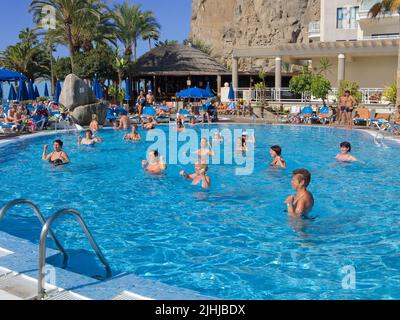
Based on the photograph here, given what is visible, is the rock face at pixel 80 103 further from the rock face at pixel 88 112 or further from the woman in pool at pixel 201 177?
the woman in pool at pixel 201 177

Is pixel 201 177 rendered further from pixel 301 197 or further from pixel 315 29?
pixel 315 29

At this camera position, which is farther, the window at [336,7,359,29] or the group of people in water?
the window at [336,7,359,29]

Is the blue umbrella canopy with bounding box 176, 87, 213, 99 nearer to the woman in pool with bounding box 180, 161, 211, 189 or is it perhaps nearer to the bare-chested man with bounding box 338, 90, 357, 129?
the bare-chested man with bounding box 338, 90, 357, 129

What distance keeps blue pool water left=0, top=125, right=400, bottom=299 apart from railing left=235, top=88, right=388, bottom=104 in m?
13.2

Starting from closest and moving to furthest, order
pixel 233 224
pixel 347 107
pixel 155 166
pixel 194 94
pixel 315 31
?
pixel 233 224, pixel 155 166, pixel 347 107, pixel 194 94, pixel 315 31

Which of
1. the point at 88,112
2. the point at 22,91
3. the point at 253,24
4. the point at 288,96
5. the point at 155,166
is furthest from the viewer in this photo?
the point at 253,24

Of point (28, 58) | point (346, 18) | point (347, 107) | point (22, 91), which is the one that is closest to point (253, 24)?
point (346, 18)

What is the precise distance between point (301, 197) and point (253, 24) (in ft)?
175

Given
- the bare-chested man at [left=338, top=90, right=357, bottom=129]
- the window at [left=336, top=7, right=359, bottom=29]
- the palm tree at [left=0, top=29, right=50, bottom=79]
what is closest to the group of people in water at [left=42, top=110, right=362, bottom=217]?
the bare-chested man at [left=338, top=90, right=357, bottom=129]

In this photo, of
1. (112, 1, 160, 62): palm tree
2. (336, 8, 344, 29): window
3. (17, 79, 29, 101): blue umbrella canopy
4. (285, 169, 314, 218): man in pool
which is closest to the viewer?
(285, 169, 314, 218): man in pool

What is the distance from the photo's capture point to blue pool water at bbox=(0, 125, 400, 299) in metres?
4.70

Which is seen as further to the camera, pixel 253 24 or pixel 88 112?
pixel 253 24

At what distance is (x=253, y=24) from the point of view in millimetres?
56750
